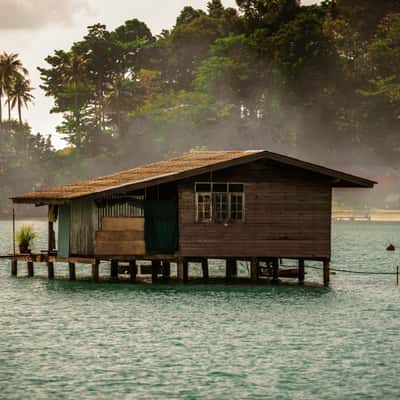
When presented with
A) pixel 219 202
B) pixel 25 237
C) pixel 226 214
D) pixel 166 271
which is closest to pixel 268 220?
pixel 226 214

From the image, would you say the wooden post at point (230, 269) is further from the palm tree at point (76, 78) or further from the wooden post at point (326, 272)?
the palm tree at point (76, 78)

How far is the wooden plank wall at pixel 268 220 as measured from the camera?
178ft

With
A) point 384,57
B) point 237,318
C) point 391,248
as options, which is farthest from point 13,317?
point 384,57

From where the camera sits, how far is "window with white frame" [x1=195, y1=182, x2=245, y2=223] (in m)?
54.3

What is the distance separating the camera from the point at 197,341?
41.4 metres

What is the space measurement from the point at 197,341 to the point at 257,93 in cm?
12004

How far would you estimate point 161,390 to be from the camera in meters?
33.4

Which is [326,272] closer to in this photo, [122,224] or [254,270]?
[254,270]

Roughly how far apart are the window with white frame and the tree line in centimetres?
9949

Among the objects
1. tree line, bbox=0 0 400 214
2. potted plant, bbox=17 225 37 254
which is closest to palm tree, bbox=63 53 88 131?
tree line, bbox=0 0 400 214

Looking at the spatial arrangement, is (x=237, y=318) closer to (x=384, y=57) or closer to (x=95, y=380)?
(x=95, y=380)

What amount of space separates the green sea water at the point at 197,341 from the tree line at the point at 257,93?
95956 millimetres

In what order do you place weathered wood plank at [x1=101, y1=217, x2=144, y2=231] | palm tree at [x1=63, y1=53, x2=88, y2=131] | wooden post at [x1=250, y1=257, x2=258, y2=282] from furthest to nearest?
palm tree at [x1=63, y1=53, x2=88, y2=131] → wooden post at [x1=250, y1=257, x2=258, y2=282] → weathered wood plank at [x1=101, y1=217, x2=144, y2=231]

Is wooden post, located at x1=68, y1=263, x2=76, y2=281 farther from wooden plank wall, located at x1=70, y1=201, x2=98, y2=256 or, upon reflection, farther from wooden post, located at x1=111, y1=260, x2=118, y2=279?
wooden plank wall, located at x1=70, y1=201, x2=98, y2=256
